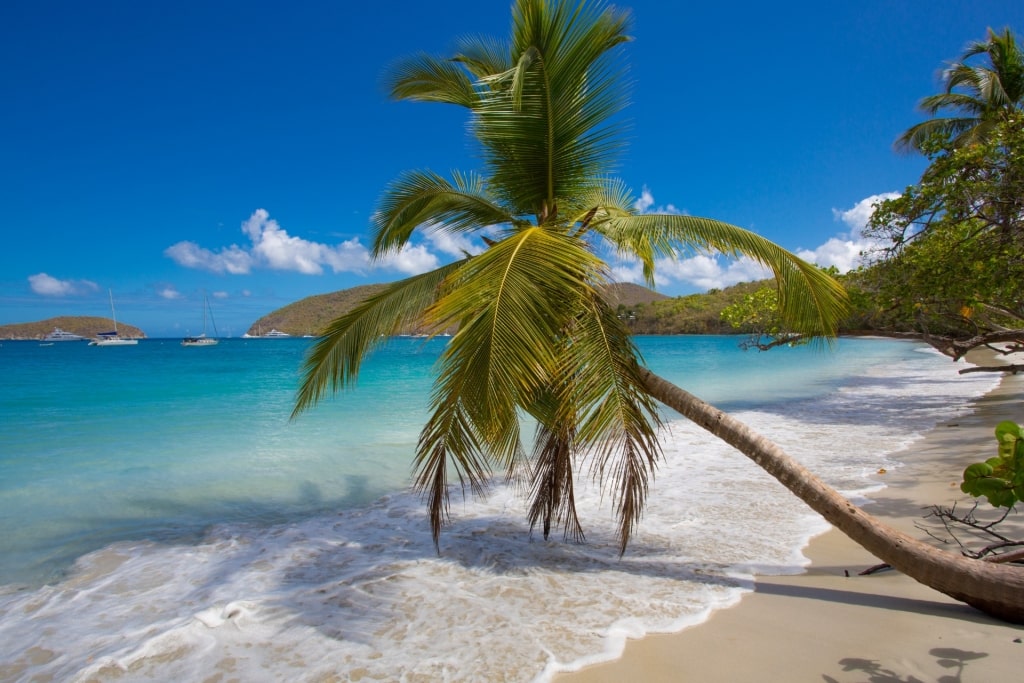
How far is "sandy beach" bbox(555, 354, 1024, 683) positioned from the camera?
9.23 feet

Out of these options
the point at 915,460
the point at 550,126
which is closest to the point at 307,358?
the point at 550,126

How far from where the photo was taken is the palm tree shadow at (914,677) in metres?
2.71

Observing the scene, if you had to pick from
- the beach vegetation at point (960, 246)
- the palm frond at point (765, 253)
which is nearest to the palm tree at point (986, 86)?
the beach vegetation at point (960, 246)

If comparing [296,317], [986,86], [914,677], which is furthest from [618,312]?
[296,317]

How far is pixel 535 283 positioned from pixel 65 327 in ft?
534

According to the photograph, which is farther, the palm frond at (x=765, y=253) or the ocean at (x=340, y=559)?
the palm frond at (x=765, y=253)

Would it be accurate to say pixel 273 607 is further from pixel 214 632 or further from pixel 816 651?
pixel 816 651

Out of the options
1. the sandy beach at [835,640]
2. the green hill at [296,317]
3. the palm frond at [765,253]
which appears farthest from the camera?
the green hill at [296,317]

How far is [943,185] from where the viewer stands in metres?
9.31

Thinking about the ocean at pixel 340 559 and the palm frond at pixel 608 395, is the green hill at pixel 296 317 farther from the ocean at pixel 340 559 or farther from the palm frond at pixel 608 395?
the palm frond at pixel 608 395

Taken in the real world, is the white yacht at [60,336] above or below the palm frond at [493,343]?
above

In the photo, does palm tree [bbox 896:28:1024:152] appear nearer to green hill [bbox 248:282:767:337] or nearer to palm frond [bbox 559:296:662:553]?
green hill [bbox 248:282:767:337]

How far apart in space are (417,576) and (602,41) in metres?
4.58

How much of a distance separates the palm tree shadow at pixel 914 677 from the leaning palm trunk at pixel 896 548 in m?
0.37
